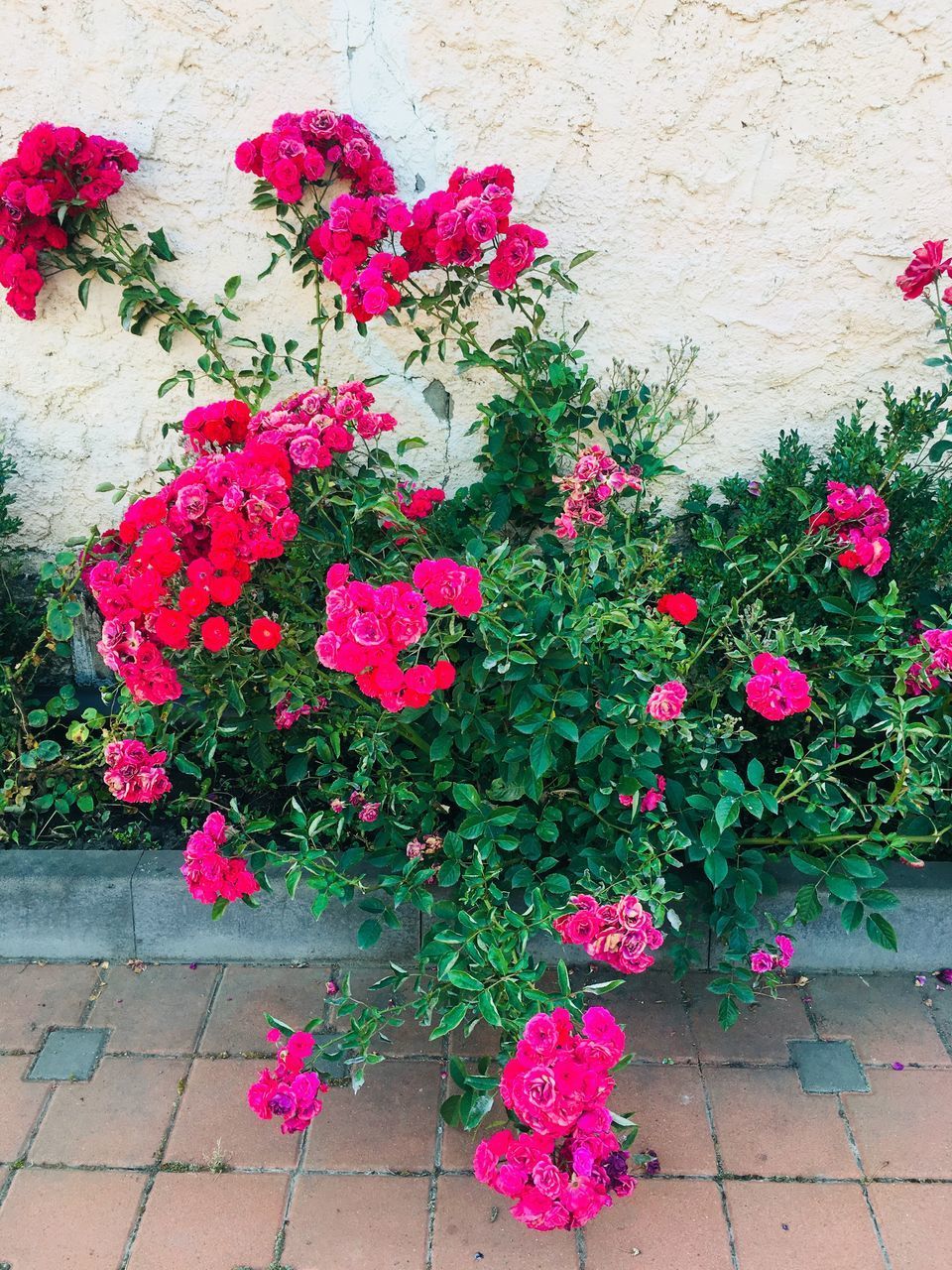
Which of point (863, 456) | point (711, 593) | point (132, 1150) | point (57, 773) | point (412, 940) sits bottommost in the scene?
point (132, 1150)

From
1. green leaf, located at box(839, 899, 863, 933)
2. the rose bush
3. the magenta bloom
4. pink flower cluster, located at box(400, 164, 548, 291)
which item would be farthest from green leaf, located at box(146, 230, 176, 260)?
green leaf, located at box(839, 899, 863, 933)

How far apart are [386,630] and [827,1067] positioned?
144 centimetres

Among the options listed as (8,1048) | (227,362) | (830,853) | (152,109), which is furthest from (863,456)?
(8,1048)

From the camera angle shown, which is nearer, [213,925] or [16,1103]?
[16,1103]

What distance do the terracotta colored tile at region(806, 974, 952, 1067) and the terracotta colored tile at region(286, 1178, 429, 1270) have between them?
1.02 metres

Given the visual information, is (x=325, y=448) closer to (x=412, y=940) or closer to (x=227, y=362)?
(x=227, y=362)

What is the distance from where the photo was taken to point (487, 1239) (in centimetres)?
180

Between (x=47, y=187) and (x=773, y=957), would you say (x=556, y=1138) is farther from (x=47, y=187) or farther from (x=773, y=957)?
(x=47, y=187)

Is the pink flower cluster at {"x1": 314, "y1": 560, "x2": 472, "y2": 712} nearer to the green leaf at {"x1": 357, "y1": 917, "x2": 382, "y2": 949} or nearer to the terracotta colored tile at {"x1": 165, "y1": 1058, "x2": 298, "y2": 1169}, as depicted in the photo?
the green leaf at {"x1": 357, "y1": 917, "x2": 382, "y2": 949}

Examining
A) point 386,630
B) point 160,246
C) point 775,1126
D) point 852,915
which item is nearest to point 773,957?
point 852,915

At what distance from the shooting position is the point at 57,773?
102 inches

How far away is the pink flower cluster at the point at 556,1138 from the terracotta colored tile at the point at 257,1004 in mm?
784

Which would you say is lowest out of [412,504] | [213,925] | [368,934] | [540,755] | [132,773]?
[213,925]

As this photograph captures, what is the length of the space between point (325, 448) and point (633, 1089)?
60.1 inches
